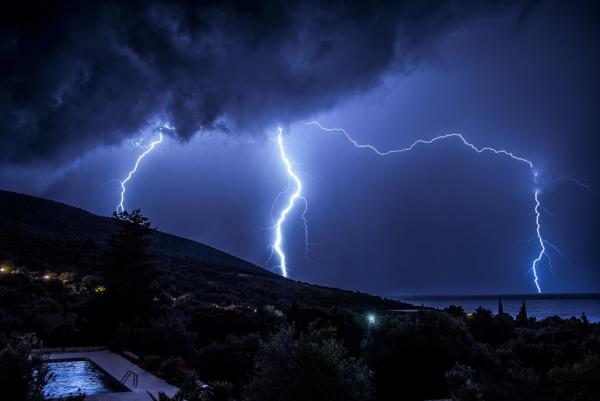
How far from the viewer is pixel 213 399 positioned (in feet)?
28.4

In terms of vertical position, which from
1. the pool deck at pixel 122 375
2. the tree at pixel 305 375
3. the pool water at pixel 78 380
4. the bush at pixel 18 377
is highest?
the tree at pixel 305 375

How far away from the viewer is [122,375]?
11.6 metres

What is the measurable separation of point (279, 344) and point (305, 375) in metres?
0.61

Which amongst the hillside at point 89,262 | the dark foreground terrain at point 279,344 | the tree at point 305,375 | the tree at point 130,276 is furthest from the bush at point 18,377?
the hillside at point 89,262

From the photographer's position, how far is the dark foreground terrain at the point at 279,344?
6.64 metres

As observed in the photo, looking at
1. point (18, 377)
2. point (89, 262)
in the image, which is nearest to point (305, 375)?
point (18, 377)

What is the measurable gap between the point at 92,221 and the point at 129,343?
51.0 meters

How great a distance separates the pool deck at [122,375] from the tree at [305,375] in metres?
4.06

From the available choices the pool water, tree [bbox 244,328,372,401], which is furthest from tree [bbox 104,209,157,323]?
tree [bbox 244,328,372,401]

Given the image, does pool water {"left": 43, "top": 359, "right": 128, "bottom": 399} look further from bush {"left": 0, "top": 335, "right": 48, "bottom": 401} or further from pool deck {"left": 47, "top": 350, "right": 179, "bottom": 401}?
bush {"left": 0, "top": 335, "right": 48, "bottom": 401}

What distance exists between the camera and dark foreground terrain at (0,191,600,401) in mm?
6645

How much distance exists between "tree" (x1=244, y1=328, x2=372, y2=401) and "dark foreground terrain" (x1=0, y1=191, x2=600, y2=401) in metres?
0.02

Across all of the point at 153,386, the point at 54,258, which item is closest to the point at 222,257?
the point at 54,258

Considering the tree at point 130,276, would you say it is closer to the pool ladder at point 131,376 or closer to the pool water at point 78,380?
the pool water at point 78,380
